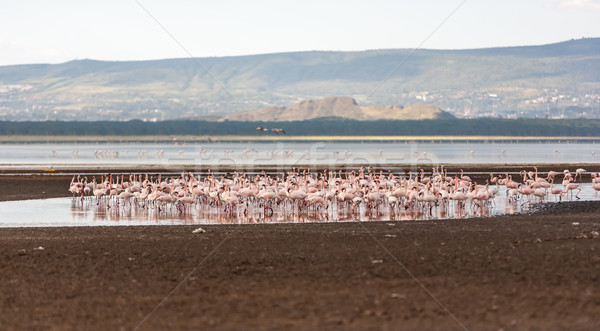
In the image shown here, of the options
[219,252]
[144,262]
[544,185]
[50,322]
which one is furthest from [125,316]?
[544,185]

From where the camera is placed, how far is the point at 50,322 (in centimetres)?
1021

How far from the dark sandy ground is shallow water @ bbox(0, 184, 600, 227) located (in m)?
4.32

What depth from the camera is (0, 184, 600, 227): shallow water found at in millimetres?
23734

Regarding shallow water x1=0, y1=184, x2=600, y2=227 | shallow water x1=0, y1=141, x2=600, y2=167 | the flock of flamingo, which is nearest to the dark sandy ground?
shallow water x1=0, y1=184, x2=600, y2=227

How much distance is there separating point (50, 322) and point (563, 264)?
8.36m

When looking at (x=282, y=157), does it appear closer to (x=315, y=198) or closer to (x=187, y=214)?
(x=187, y=214)

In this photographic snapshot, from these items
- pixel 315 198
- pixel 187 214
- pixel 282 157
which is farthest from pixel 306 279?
pixel 282 157

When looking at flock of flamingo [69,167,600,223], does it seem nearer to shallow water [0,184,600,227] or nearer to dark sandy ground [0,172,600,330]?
shallow water [0,184,600,227]

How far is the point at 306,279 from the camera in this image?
1276 centimetres

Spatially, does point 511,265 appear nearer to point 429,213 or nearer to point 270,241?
point 270,241

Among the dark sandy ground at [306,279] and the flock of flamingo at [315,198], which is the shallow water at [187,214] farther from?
the dark sandy ground at [306,279]

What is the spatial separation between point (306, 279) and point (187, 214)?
14195mm

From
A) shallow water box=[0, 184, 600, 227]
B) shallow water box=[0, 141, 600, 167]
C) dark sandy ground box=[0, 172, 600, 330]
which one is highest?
dark sandy ground box=[0, 172, 600, 330]

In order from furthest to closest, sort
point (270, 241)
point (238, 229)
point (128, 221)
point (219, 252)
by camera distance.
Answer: point (128, 221) < point (238, 229) < point (270, 241) < point (219, 252)
